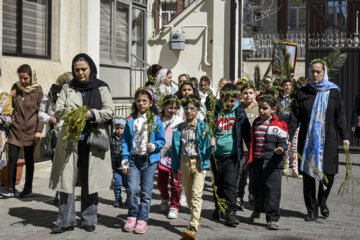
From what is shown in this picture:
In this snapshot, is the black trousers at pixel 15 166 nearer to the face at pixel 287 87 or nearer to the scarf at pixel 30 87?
the scarf at pixel 30 87

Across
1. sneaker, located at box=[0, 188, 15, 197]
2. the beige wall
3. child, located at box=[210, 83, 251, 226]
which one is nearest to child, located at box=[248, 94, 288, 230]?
child, located at box=[210, 83, 251, 226]

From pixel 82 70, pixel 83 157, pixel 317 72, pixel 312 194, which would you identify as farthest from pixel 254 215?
pixel 82 70

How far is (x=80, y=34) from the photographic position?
1280cm

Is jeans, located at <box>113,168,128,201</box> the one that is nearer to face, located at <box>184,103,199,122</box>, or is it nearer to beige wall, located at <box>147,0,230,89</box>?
face, located at <box>184,103,199,122</box>

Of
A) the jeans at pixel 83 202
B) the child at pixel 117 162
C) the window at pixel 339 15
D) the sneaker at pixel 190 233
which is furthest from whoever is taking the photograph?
the window at pixel 339 15

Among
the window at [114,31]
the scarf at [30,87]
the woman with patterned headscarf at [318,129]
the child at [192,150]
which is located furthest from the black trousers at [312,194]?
the window at [114,31]

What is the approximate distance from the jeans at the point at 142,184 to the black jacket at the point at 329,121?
6.41ft

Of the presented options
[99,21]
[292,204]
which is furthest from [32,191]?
[99,21]

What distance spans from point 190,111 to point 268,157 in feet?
3.76

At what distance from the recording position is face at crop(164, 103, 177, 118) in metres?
7.54

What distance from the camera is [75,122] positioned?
20.2ft

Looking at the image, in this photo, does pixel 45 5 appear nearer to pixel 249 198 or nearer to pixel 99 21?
pixel 99 21

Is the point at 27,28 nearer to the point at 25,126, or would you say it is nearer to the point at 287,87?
the point at 25,126

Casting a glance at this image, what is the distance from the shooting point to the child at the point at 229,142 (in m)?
6.96
